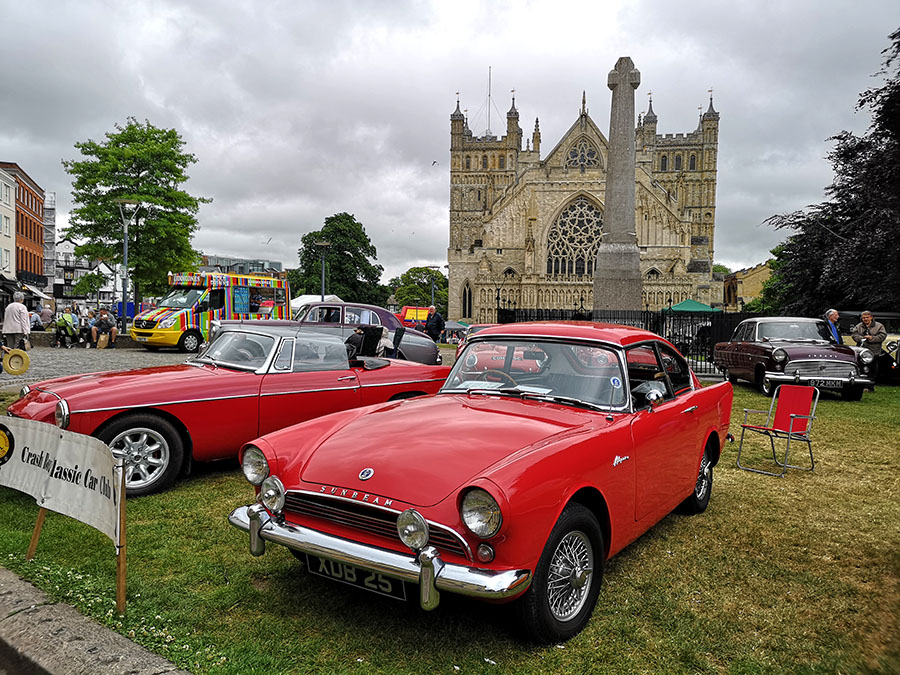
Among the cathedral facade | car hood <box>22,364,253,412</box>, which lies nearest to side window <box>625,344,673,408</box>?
car hood <box>22,364,253,412</box>

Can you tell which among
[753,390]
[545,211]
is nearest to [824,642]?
[753,390]

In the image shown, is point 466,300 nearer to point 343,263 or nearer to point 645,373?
point 343,263

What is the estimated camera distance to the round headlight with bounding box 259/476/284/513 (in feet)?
10.6

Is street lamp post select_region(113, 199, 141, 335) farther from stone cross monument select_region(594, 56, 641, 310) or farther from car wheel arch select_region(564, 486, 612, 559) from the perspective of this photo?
car wheel arch select_region(564, 486, 612, 559)

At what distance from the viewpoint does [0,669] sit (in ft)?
9.43

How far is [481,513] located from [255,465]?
1.53 metres

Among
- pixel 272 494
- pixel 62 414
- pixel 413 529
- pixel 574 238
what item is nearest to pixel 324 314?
pixel 62 414

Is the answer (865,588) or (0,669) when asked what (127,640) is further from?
(865,588)

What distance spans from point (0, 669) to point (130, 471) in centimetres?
234

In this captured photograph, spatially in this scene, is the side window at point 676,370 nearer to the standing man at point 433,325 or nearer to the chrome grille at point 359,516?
the chrome grille at point 359,516

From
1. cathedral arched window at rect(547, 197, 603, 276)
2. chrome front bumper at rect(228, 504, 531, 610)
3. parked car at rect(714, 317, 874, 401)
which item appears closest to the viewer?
chrome front bumper at rect(228, 504, 531, 610)

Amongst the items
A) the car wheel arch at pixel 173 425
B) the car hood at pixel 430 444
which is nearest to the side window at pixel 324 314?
the car wheel arch at pixel 173 425

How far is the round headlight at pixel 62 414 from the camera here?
15.6 feet

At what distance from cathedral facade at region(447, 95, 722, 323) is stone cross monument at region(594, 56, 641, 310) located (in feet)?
115
